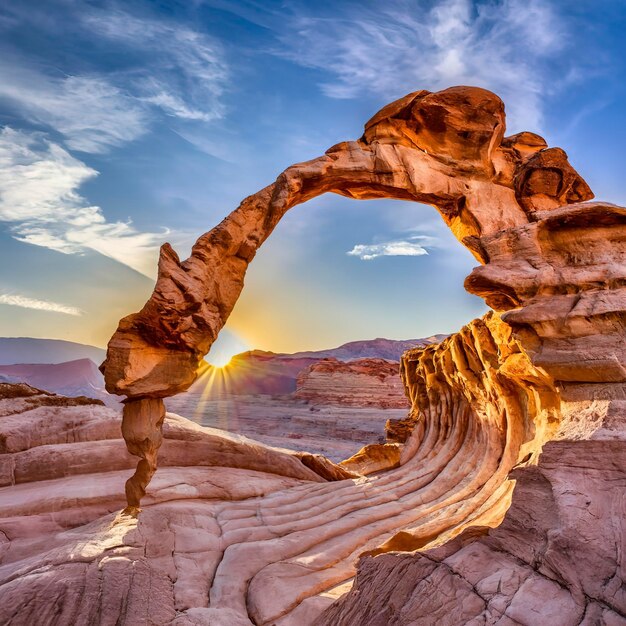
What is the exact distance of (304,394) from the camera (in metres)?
34.0

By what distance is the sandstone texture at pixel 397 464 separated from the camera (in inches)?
97.7

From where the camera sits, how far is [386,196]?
6.57 meters

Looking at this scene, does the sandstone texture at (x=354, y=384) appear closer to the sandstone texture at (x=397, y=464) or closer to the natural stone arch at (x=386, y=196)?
the sandstone texture at (x=397, y=464)

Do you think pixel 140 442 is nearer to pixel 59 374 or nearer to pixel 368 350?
pixel 368 350

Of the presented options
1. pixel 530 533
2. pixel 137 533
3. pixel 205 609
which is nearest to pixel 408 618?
pixel 530 533

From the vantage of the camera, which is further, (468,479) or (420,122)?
(420,122)

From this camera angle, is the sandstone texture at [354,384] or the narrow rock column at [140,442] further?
the sandstone texture at [354,384]

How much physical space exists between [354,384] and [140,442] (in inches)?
1182

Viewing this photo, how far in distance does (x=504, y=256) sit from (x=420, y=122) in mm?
3088

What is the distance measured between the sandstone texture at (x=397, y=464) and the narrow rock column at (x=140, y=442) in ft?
0.08

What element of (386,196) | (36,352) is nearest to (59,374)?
(36,352)

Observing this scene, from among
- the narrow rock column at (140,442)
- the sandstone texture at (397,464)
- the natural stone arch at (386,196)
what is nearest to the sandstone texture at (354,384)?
the sandstone texture at (397,464)

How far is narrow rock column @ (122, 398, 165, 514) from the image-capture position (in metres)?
4.17

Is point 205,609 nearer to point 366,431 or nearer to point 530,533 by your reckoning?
point 530,533
